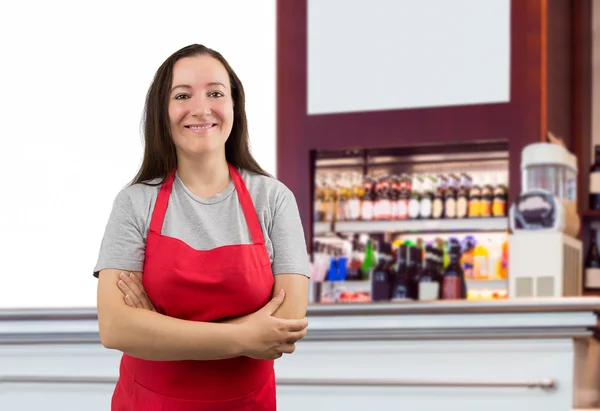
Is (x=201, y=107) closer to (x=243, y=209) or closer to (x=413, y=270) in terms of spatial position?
(x=243, y=209)

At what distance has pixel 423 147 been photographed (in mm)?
5270

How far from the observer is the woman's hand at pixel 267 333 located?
1.16m

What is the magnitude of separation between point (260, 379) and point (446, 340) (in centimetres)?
113

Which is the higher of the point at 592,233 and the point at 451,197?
the point at 451,197

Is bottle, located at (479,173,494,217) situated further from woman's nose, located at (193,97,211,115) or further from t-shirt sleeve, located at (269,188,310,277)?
woman's nose, located at (193,97,211,115)

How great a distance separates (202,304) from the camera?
1219mm

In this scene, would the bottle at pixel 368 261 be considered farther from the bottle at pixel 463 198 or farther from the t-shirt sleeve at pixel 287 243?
the t-shirt sleeve at pixel 287 243

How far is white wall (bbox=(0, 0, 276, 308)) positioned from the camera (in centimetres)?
525

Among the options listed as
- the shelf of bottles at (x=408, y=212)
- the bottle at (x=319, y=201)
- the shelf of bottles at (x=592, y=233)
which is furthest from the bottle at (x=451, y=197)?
the shelf of bottles at (x=592, y=233)

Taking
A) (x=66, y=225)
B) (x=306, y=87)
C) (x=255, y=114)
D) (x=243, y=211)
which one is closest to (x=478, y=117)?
(x=306, y=87)

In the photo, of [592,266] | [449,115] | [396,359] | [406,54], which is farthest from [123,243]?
[592,266]

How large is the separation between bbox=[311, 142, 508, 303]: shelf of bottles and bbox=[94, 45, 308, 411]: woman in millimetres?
3643

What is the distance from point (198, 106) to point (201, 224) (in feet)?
0.60

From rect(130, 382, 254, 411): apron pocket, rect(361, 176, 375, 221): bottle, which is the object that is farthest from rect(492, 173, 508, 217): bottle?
rect(130, 382, 254, 411): apron pocket
